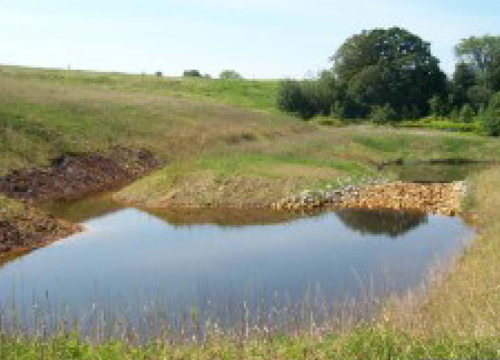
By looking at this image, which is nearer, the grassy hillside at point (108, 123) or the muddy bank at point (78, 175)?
the muddy bank at point (78, 175)

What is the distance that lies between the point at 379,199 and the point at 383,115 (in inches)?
2043

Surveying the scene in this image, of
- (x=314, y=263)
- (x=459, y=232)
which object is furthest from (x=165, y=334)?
(x=459, y=232)

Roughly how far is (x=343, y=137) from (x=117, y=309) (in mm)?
48526

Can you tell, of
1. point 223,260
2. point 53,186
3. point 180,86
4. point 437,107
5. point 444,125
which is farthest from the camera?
point 180,86

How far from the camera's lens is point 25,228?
28000 mm

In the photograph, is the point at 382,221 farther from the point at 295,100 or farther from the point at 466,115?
the point at 295,100

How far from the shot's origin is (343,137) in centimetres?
6438

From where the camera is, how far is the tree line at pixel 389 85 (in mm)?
91000

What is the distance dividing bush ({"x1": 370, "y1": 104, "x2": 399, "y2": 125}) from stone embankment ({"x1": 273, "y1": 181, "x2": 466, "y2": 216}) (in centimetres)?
4793

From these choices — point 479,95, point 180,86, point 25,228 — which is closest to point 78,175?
point 25,228

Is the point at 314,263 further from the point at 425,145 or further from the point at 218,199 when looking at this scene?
the point at 425,145

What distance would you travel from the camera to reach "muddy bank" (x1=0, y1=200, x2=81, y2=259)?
26.4 metres

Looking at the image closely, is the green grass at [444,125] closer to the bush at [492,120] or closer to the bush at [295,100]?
the bush at [492,120]

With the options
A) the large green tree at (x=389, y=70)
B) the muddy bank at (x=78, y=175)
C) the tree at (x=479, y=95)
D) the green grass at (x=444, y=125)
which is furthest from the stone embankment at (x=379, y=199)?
the tree at (x=479, y=95)
